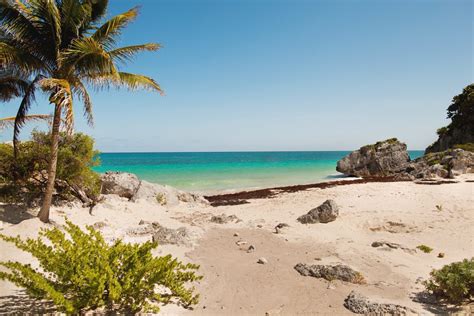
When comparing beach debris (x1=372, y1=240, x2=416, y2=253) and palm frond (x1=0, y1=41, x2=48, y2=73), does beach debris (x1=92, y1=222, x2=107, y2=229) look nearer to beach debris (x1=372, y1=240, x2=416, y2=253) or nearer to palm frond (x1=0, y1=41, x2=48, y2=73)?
palm frond (x1=0, y1=41, x2=48, y2=73)

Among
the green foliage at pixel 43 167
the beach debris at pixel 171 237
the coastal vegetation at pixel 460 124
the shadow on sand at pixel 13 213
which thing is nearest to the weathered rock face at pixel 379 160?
Answer: the coastal vegetation at pixel 460 124

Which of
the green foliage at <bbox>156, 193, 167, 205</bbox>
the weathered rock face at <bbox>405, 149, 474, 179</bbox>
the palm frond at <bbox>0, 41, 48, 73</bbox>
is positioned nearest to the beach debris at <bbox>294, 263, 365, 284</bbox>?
the palm frond at <bbox>0, 41, 48, 73</bbox>

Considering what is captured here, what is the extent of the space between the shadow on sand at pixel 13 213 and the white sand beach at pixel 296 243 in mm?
31

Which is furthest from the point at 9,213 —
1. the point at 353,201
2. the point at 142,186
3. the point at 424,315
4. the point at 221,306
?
the point at 353,201

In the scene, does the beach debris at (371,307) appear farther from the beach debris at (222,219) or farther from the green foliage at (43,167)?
the green foliage at (43,167)

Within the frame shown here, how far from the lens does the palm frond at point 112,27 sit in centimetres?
923

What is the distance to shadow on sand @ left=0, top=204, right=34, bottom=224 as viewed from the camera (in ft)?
32.9

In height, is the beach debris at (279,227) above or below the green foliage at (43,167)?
below

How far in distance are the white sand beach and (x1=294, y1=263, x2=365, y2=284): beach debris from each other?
0.18 meters

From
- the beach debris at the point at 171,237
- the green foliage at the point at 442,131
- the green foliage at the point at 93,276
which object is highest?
the green foliage at the point at 442,131

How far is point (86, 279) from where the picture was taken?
14.4 feet

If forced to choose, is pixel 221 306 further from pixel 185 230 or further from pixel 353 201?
pixel 353 201

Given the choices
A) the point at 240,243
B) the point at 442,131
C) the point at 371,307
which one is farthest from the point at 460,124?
the point at 371,307

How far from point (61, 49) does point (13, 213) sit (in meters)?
6.35
